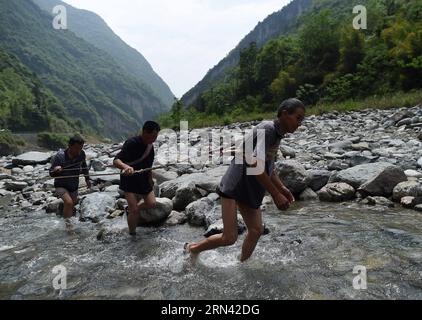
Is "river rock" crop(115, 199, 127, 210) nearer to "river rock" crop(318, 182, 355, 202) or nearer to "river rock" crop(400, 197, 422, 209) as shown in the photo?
"river rock" crop(318, 182, 355, 202)

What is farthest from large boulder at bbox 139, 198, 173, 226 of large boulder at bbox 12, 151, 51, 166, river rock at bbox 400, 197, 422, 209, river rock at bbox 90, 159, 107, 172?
large boulder at bbox 12, 151, 51, 166

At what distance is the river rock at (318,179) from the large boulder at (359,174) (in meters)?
0.11

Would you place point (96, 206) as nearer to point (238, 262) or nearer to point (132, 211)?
point (132, 211)

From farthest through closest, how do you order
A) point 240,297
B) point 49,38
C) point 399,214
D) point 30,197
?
point 49,38, point 30,197, point 399,214, point 240,297

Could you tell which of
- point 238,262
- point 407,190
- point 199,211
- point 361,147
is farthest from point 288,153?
point 238,262

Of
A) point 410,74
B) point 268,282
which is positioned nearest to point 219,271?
point 268,282

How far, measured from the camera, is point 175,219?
7.43 m

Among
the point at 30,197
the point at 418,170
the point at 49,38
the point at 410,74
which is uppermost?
the point at 49,38

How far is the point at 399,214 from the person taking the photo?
6.73m

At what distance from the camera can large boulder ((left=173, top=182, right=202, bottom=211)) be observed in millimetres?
A: 8156

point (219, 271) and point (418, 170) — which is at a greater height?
point (418, 170)

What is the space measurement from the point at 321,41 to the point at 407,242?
164 ft

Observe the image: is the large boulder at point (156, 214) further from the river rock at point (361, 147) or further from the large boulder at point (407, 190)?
the river rock at point (361, 147)
